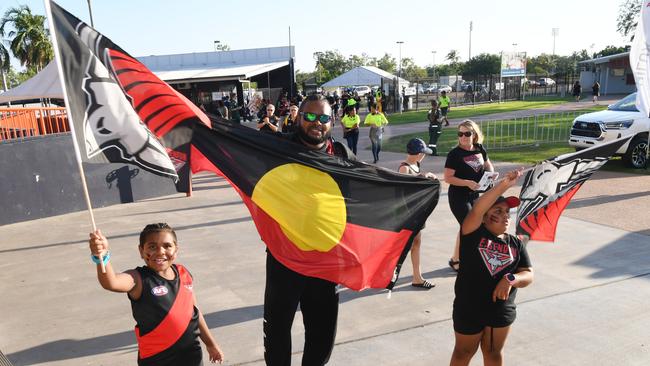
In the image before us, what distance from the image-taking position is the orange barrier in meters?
9.12

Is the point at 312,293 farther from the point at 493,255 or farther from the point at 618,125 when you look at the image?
the point at 618,125

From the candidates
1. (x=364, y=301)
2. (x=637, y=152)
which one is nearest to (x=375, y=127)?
(x=637, y=152)

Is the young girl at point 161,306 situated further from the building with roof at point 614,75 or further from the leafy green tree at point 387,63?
the leafy green tree at point 387,63

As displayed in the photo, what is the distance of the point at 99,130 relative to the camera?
107 inches

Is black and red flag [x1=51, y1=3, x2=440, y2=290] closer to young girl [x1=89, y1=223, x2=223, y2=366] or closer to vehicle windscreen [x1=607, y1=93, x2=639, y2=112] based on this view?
young girl [x1=89, y1=223, x2=223, y2=366]

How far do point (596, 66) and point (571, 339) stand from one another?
4982 cm

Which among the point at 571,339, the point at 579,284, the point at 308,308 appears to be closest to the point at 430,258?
the point at 579,284

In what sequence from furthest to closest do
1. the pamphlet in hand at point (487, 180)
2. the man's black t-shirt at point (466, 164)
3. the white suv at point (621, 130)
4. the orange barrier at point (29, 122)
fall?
the white suv at point (621, 130), the orange barrier at point (29, 122), the man's black t-shirt at point (466, 164), the pamphlet in hand at point (487, 180)

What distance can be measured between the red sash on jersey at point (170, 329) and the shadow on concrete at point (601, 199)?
25.2ft

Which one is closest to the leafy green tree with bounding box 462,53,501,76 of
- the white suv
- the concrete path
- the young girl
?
the white suv

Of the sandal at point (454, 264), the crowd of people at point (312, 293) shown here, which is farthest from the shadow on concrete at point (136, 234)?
the crowd of people at point (312, 293)

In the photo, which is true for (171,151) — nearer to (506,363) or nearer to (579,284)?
(506,363)

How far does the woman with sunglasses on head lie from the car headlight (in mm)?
8571

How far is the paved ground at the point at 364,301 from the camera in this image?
4.19 meters
